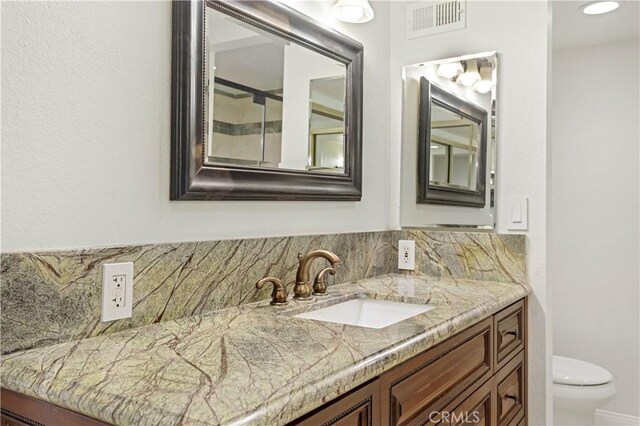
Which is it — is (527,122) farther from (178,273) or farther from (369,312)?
(178,273)

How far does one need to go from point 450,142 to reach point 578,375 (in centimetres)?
138

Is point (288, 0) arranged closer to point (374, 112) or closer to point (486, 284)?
point (374, 112)

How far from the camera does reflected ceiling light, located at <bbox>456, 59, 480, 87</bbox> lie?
83.0 inches

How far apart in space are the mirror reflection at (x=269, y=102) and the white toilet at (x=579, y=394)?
1.61 meters

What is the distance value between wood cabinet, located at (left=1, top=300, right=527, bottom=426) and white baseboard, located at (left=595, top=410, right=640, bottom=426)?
59.2 inches

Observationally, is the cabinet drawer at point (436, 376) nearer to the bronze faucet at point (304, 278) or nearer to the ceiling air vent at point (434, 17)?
the bronze faucet at point (304, 278)

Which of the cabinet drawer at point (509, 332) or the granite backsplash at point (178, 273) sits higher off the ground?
the granite backsplash at point (178, 273)

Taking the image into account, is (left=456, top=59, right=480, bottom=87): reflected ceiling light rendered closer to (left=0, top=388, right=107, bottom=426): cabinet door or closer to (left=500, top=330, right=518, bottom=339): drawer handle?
(left=500, top=330, right=518, bottom=339): drawer handle

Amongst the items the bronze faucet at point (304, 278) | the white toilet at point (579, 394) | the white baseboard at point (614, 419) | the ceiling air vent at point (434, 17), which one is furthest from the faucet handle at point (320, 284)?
the white baseboard at point (614, 419)

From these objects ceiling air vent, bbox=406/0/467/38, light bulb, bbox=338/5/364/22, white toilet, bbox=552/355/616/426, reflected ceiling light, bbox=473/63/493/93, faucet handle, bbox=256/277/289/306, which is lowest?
white toilet, bbox=552/355/616/426

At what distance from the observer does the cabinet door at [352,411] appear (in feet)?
2.72

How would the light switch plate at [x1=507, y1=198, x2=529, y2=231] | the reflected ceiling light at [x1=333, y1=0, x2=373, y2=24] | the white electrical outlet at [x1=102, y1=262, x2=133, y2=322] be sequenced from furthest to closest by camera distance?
1. the light switch plate at [x1=507, y1=198, x2=529, y2=231]
2. the reflected ceiling light at [x1=333, y1=0, x2=373, y2=24]
3. the white electrical outlet at [x1=102, y1=262, x2=133, y2=322]

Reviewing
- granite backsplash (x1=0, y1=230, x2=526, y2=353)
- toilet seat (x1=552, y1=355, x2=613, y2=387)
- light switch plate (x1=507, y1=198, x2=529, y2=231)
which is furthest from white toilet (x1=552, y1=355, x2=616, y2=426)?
light switch plate (x1=507, y1=198, x2=529, y2=231)

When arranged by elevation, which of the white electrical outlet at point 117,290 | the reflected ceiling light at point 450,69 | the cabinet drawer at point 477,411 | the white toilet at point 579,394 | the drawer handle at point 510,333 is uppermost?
the reflected ceiling light at point 450,69
